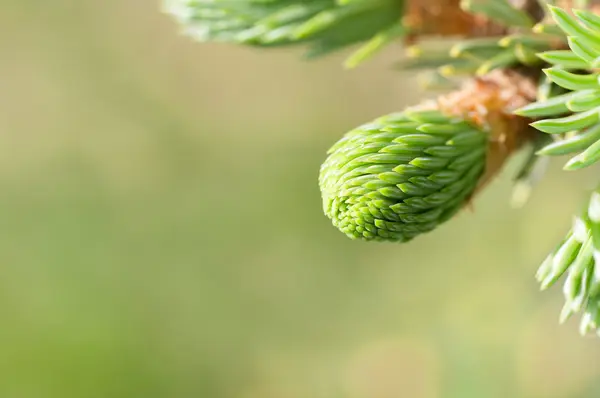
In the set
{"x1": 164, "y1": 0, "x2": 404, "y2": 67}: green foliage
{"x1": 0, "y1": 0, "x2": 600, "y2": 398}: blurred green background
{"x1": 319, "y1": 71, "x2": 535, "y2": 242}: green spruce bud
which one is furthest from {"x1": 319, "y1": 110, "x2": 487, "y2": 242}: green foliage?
{"x1": 0, "y1": 0, "x2": 600, "y2": 398}: blurred green background

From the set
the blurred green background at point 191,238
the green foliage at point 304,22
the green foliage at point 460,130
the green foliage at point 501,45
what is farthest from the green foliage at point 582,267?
the blurred green background at point 191,238

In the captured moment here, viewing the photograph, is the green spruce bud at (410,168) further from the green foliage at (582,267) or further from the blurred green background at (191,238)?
the blurred green background at (191,238)

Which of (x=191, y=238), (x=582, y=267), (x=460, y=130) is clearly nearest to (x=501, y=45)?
(x=460, y=130)

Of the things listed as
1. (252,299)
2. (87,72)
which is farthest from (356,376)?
(87,72)

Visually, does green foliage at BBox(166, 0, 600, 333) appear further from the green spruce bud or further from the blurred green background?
the blurred green background

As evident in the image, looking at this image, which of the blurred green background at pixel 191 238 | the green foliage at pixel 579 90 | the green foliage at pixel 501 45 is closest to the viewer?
the green foliage at pixel 579 90

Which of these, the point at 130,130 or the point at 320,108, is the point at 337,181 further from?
the point at 130,130
